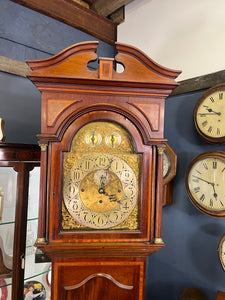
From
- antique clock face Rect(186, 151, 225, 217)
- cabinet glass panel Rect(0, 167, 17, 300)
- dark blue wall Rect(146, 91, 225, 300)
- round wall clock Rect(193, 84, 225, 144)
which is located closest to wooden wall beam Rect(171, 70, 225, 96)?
dark blue wall Rect(146, 91, 225, 300)

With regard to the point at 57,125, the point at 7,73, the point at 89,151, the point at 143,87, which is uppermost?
the point at 7,73

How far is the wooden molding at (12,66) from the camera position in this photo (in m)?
1.72

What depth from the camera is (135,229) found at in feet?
3.66

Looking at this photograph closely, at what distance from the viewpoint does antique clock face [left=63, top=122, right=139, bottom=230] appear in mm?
1081

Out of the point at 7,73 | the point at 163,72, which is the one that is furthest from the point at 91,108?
the point at 7,73

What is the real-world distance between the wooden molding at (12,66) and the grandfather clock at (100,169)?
0.91m

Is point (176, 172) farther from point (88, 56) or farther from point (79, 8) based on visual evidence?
point (79, 8)

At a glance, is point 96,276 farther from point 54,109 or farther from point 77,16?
point 77,16

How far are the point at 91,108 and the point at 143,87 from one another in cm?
28

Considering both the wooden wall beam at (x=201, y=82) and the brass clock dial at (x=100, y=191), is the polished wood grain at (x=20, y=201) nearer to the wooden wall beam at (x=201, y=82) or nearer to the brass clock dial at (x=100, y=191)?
the brass clock dial at (x=100, y=191)

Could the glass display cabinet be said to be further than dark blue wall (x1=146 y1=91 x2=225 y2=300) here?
No

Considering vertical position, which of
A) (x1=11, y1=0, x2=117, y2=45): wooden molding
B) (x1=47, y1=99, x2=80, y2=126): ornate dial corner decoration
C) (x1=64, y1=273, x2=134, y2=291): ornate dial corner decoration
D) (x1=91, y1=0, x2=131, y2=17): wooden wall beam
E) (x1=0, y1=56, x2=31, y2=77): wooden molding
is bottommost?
(x1=64, y1=273, x2=134, y2=291): ornate dial corner decoration

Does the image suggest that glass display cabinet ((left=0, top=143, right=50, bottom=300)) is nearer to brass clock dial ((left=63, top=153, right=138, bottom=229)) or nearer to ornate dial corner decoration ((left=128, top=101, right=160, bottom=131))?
brass clock dial ((left=63, top=153, right=138, bottom=229))

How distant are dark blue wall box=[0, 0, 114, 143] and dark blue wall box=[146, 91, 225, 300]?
3.84ft
